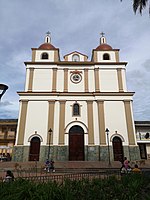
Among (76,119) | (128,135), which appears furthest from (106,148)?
(76,119)

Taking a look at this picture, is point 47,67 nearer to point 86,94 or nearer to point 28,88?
point 28,88

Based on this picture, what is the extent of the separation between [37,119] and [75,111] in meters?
4.85

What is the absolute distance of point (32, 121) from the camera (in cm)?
2105

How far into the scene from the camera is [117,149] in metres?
20.5

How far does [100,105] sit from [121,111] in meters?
2.72

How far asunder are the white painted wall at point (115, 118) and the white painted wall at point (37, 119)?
7524 millimetres

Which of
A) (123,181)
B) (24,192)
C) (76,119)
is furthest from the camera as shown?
(76,119)

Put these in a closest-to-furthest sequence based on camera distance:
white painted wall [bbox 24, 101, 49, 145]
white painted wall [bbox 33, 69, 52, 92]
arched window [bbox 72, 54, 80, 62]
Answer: white painted wall [bbox 24, 101, 49, 145], white painted wall [bbox 33, 69, 52, 92], arched window [bbox 72, 54, 80, 62]

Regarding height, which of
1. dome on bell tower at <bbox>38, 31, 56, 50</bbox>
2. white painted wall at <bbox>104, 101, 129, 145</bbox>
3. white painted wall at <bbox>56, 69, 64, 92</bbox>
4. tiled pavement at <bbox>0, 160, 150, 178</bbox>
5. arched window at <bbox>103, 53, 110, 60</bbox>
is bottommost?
tiled pavement at <bbox>0, 160, 150, 178</bbox>

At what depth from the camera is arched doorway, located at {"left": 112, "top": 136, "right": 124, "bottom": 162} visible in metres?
20.3

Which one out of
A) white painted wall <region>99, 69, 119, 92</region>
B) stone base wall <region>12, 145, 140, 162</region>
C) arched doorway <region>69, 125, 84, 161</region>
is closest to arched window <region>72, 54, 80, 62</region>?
white painted wall <region>99, 69, 119, 92</region>

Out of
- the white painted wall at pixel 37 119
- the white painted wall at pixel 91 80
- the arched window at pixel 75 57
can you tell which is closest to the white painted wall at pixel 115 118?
the white painted wall at pixel 91 80

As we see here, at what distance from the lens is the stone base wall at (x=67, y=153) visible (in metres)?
19.7

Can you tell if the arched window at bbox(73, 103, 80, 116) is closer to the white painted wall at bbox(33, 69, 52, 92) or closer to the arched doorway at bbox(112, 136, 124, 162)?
the white painted wall at bbox(33, 69, 52, 92)
